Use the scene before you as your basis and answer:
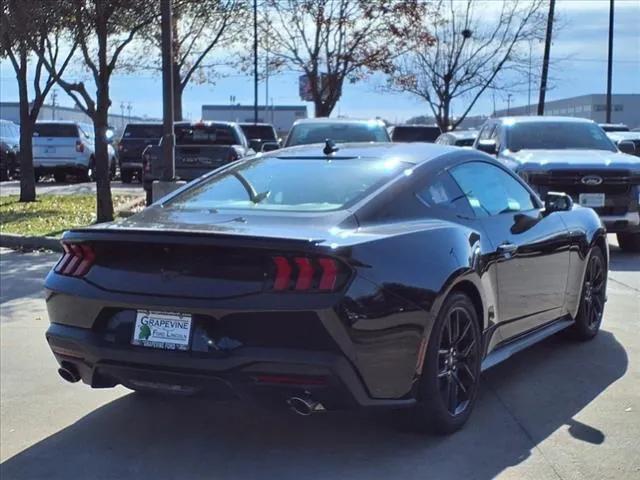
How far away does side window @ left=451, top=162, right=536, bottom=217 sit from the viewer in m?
4.97

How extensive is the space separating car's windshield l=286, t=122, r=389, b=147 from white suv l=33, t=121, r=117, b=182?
13026 millimetres

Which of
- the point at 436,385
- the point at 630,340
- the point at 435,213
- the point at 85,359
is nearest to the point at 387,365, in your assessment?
the point at 436,385

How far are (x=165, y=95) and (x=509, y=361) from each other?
23.7 ft

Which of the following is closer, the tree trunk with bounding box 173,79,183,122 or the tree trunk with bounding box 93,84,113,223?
the tree trunk with bounding box 93,84,113,223

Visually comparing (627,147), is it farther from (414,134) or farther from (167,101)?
(414,134)

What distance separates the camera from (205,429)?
458 centimetres

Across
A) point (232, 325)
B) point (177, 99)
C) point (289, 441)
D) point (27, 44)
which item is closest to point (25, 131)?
point (27, 44)

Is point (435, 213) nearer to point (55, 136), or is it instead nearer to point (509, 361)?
point (509, 361)

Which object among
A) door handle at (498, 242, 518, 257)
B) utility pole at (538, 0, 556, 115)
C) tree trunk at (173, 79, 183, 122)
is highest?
utility pole at (538, 0, 556, 115)

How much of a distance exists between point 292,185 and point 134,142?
19709 millimetres

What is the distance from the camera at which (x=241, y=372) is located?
145 inches

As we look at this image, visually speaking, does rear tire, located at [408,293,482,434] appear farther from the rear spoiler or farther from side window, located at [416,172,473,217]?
the rear spoiler

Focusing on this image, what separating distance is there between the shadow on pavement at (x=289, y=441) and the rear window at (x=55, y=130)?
68.6ft

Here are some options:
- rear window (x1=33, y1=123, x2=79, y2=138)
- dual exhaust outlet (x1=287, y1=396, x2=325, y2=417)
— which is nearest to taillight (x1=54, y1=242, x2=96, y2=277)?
dual exhaust outlet (x1=287, y1=396, x2=325, y2=417)
